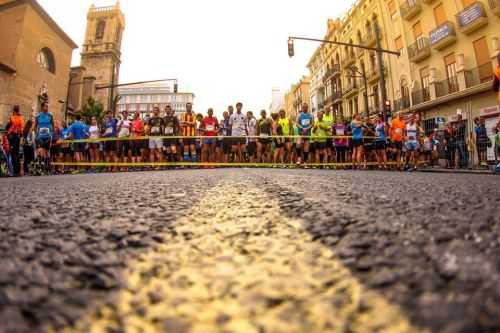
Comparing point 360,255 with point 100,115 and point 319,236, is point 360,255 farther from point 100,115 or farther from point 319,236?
point 100,115

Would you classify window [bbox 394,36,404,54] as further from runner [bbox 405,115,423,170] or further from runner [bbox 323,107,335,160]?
runner [bbox 323,107,335,160]

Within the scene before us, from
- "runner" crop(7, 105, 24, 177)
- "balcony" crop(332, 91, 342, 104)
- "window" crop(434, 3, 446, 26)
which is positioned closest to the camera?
"runner" crop(7, 105, 24, 177)

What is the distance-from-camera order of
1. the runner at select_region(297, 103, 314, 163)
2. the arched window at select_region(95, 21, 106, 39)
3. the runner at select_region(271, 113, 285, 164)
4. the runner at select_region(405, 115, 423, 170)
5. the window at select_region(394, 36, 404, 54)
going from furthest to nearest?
→ 1. the arched window at select_region(95, 21, 106, 39)
2. the window at select_region(394, 36, 404, 54)
3. the runner at select_region(297, 103, 314, 163)
4. the runner at select_region(271, 113, 285, 164)
5. the runner at select_region(405, 115, 423, 170)

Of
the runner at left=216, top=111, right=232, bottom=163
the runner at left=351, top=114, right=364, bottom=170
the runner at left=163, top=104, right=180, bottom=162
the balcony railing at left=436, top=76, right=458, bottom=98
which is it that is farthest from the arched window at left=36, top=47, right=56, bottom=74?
the balcony railing at left=436, top=76, right=458, bottom=98

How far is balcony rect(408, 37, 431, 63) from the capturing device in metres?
21.6

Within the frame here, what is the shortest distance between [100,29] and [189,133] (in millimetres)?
50140

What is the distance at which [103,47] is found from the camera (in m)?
47.4

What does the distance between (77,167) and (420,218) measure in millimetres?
10764

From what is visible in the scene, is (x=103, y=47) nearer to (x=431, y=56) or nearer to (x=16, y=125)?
(x=431, y=56)

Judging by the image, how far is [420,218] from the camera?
3.74 feet

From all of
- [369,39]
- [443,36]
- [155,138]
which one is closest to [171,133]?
[155,138]

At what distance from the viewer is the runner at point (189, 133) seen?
984 cm

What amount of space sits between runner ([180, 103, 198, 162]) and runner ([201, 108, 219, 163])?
34 centimetres

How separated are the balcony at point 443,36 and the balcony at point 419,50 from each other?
1.54 feet
